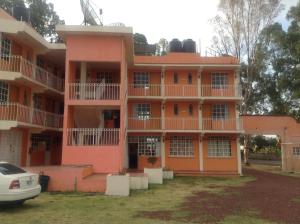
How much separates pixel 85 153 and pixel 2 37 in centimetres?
743

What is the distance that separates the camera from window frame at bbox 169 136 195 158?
26.7 metres

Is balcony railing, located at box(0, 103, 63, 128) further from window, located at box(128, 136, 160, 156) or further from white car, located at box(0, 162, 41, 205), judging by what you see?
white car, located at box(0, 162, 41, 205)

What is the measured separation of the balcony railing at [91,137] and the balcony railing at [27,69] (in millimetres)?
4297

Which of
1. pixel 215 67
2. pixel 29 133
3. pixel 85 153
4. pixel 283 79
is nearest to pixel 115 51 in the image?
pixel 85 153

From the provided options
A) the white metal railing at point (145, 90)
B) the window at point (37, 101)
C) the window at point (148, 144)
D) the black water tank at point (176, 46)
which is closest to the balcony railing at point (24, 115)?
the window at point (37, 101)

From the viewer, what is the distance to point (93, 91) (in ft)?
66.3

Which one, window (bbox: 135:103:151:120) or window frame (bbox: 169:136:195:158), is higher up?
window (bbox: 135:103:151:120)

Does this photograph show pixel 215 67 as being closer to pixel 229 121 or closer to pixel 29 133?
pixel 229 121

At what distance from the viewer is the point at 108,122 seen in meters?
24.7

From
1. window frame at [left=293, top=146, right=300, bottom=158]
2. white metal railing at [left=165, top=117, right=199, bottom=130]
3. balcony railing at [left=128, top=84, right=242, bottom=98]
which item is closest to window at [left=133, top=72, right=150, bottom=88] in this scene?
balcony railing at [left=128, top=84, right=242, bottom=98]

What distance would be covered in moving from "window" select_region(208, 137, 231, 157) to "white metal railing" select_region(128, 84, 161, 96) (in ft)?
17.7

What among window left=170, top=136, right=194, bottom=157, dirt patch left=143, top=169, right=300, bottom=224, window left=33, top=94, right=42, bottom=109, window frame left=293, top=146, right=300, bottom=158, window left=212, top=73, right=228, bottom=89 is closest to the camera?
dirt patch left=143, top=169, right=300, bottom=224

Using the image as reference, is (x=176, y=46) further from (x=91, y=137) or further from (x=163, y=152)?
(x=91, y=137)

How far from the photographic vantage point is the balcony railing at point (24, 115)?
60.7ft
